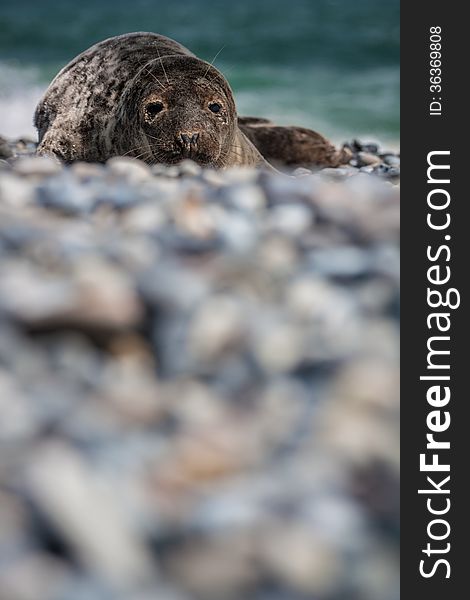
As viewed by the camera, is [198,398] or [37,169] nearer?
[198,398]

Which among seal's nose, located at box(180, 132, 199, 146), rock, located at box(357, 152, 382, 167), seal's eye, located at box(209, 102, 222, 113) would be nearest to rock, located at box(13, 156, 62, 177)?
seal's nose, located at box(180, 132, 199, 146)

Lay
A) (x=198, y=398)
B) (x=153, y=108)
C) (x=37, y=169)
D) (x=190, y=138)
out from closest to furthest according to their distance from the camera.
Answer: (x=198, y=398)
(x=37, y=169)
(x=190, y=138)
(x=153, y=108)

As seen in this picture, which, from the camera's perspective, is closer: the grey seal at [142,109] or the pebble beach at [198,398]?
the pebble beach at [198,398]

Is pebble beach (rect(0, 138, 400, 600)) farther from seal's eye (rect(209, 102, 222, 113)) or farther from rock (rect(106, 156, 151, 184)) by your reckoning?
seal's eye (rect(209, 102, 222, 113))

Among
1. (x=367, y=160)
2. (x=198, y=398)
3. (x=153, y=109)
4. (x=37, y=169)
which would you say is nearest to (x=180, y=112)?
(x=153, y=109)

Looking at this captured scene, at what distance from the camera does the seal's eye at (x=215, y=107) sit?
346 centimetres

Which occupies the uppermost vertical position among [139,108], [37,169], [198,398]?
[139,108]

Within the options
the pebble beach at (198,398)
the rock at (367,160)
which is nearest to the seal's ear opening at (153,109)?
the pebble beach at (198,398)

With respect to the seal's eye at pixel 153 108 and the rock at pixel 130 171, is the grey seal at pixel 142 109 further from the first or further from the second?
the rock at pixel 130 171

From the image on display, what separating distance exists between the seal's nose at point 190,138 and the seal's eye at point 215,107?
25 centimetres

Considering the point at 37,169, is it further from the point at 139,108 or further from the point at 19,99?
the point at 19,99

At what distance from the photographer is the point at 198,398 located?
51.1 inches

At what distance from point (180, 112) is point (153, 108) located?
0.15m

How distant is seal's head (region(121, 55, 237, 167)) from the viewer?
3307 mm
